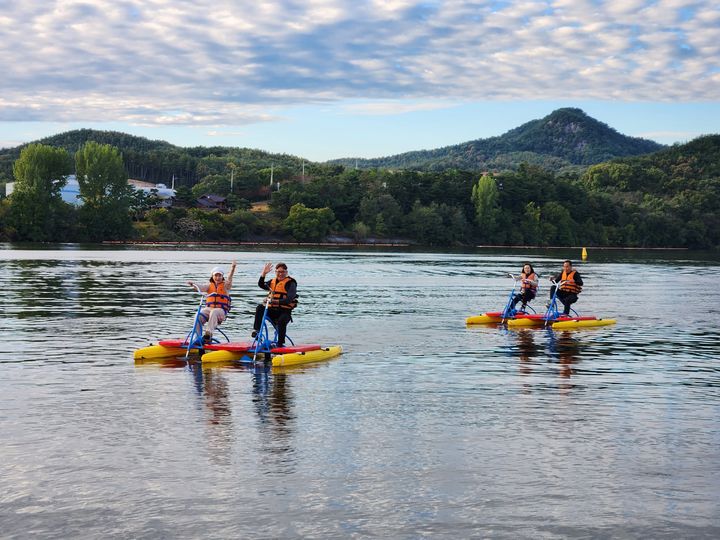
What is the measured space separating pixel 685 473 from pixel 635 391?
19.8 feet

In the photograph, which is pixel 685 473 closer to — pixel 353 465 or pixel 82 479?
pixel 353 465

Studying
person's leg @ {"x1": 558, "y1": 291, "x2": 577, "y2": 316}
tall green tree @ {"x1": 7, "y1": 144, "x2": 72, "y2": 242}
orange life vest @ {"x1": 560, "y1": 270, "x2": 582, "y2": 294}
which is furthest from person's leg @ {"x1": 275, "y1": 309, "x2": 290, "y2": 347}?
tall green tree @ {"x1": 7, "y1": 144, "x2": 72, "y2": 242}

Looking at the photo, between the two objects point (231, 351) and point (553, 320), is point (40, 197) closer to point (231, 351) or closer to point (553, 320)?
point (553, 320)

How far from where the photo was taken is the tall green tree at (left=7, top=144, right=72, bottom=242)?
5079 inches

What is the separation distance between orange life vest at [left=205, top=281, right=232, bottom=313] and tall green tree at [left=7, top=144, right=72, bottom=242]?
11616 cm

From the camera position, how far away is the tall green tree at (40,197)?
423 feet

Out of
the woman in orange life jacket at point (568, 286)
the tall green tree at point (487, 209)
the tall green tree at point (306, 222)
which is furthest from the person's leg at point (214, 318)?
the tall green tree at point (487, 209)

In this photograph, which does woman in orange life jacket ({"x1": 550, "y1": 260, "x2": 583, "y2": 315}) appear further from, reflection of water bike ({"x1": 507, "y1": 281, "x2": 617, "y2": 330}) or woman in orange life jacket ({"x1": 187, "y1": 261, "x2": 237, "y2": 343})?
woman in orange life jacket ({"x1": 187, "y1": 261, "x2": 237, "y2": 343})

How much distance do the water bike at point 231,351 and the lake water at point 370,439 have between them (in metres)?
0.46

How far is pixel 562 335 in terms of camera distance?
27125mm

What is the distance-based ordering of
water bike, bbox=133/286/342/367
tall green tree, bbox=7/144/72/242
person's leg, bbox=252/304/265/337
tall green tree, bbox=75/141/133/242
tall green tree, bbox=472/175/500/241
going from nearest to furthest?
water bike, bbox=133/286/342/367
person's leg, bbox=252/304/265/337
tall green tree, bbox=7/144/72/242
tall green tree, bbox=75/141/133/242
tall green tree, bbox=472/175/500/241

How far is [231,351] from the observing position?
19.9 meters

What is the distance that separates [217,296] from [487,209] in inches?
6709

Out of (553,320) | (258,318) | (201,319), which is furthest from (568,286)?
(201,319)
